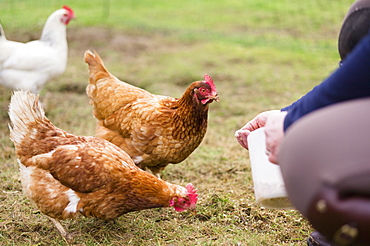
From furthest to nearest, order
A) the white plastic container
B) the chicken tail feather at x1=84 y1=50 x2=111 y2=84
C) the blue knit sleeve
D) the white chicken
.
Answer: the white chicken → the chicken tail feather at x1=84 y1=50 x2=111 y2=84 → the white plastic container → the blue knit sleeve

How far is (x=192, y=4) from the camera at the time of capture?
1212 cm

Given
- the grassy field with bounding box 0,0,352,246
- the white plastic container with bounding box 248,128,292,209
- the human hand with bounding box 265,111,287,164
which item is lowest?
the grassy field with bounding box 0,0,352,246

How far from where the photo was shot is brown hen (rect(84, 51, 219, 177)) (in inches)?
112

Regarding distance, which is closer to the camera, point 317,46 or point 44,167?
point 44,167

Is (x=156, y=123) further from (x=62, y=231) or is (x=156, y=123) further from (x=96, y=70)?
(x=62, y=231)

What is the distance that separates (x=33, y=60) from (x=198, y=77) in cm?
223

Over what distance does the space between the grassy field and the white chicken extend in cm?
37

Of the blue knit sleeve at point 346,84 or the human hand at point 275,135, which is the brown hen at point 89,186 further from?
the blue knit sleeve at point 346,84

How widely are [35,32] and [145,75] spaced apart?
301 centimetres

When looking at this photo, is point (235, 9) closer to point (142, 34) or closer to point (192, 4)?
point (192, 4)

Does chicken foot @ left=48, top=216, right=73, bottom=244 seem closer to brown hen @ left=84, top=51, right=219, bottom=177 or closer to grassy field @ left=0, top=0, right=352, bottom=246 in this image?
grassy field @ left=0, top=0, right=352, bottom=246

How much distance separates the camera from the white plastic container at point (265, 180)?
155cm

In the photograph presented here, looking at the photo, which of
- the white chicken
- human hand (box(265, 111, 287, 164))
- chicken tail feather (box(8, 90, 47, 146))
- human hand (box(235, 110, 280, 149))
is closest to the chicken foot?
chicken tail feather (box(8, 90, 47, 146))

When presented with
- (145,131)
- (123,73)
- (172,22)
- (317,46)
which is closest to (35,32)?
(123,73)
